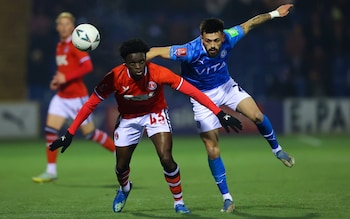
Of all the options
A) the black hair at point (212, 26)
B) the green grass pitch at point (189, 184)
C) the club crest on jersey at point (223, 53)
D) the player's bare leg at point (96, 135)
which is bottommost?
the green grass pitch at point (189, 184)

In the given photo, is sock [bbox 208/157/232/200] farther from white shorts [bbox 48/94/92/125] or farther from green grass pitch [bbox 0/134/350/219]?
white shorts [bbox 48/94/92/125]

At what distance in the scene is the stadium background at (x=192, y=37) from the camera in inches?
798

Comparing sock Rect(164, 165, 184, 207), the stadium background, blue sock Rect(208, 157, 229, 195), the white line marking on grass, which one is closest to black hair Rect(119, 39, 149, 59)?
sock Rect(164, 165, 184, 207)

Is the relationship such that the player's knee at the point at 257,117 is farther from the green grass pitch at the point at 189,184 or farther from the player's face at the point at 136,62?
the player's face at the point at 136,62

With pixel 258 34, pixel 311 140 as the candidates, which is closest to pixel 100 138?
pixel 311 140

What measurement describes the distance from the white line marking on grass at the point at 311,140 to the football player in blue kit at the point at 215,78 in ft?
30.3

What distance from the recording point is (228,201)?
789 cm

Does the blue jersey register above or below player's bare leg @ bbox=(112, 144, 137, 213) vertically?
above

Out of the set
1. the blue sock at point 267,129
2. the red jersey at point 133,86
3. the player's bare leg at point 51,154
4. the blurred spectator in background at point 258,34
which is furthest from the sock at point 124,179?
the blurred spectator in background at point 258,34

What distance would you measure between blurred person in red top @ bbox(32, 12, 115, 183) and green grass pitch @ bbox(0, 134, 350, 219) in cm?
68

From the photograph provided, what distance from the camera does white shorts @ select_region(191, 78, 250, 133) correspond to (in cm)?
825

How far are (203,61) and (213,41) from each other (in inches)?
13.2

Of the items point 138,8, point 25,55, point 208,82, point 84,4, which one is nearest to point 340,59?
point 138,8

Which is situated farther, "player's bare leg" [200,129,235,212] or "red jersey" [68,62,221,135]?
"player's bare leg" [200,129,235,212]
